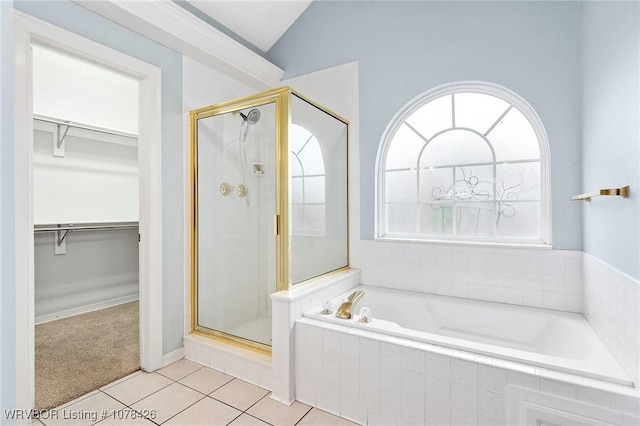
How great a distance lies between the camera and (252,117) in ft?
7.30

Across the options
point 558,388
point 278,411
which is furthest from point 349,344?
point 558,388

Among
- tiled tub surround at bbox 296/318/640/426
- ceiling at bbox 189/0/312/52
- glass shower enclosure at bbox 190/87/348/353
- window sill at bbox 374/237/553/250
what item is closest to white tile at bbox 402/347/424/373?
tiled tub surround at bbox 296/318/640/426

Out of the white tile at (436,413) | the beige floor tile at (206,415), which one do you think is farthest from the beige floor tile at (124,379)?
the white tile at (436,413)

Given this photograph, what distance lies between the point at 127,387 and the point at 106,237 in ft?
7.12

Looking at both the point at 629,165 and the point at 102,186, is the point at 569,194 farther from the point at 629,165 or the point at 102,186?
the point at 102,186

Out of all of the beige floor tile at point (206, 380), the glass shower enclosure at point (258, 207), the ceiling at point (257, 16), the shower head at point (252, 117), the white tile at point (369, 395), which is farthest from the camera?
the ceiling at point (257, 16)

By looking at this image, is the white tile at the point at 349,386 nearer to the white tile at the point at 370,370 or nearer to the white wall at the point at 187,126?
the white tile at the point at 370,370

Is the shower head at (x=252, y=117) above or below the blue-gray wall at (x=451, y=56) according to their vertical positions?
below

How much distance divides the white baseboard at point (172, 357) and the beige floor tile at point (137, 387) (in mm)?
121

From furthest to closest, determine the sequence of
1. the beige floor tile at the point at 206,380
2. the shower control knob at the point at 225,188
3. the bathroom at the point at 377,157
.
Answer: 1. the shower control knob at the point at 225,188
2. the beige floor tile at the point at 206,380
3. the bathroom at the point at 377,157

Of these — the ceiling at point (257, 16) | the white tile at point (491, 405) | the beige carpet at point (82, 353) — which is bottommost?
the beige carpet at point (82, 353)

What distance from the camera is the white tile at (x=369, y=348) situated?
1585mm

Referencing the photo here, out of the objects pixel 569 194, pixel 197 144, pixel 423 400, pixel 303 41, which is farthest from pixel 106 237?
pixel 569 194

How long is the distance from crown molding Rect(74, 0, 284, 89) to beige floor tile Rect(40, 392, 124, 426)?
2.25m
